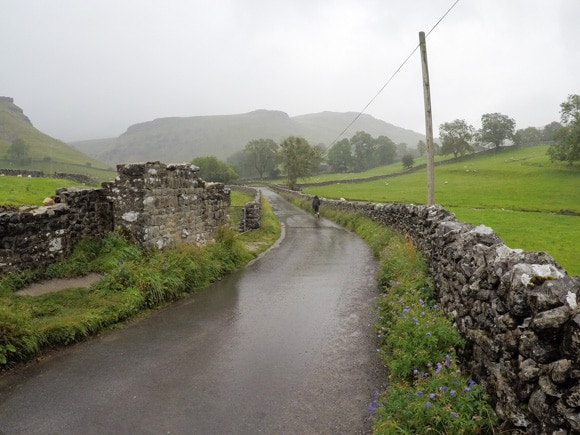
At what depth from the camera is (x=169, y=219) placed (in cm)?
1149

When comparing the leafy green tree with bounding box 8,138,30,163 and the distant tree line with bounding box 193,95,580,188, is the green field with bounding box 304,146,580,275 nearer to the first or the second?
the distant tree line with bounding box 193,95,580,188

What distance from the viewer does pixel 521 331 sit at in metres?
3.61

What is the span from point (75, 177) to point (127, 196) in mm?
55112

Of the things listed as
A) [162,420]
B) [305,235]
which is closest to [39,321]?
[162,420]

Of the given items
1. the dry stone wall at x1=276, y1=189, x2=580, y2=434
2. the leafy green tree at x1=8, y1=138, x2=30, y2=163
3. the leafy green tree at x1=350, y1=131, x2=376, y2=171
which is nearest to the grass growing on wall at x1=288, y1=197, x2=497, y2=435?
the dry stone wall at x1=276, y1=189, x2=580, y2=434

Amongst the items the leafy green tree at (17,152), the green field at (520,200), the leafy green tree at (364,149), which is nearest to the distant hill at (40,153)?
the leafy green tree at (17,152)

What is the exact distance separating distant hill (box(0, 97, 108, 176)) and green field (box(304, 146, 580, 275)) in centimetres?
9546

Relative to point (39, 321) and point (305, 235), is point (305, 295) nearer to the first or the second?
point (39, 321)

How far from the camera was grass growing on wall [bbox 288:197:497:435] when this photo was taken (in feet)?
12.9

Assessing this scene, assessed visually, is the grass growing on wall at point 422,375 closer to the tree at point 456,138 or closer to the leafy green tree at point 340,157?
the tree at point 456,138

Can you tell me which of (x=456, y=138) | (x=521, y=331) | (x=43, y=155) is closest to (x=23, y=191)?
(x=521, y=331)

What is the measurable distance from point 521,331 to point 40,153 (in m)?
161

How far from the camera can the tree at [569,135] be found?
4784 cm

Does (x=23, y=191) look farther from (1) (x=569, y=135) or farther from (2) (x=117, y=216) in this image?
(1) (x=569, y=135)
